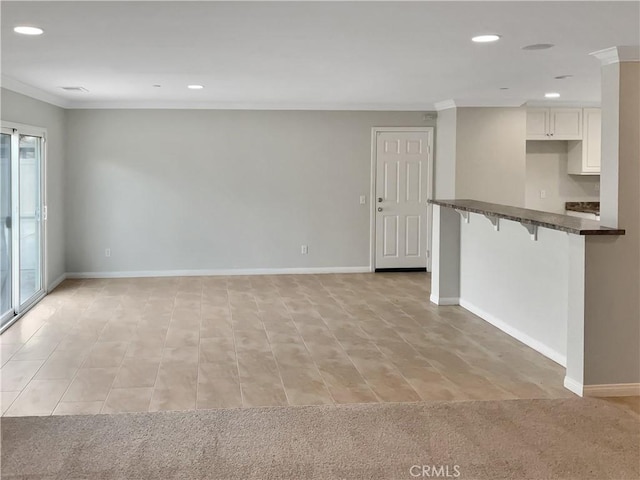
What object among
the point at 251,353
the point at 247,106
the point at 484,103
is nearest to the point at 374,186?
the point at 484,103

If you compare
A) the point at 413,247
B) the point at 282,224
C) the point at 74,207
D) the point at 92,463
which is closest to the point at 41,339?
the point at 92,463

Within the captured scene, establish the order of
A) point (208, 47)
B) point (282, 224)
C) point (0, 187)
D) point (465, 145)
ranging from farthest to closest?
point (282, 224) < point (465, 145) < point (0, 187) < point (208, 47)

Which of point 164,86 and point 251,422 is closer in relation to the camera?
point 251,422

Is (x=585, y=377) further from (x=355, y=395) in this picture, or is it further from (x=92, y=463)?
(x=92, y=463)

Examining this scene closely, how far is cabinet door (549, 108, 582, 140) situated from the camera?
29.1 feet

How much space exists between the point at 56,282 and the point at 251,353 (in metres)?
4.00

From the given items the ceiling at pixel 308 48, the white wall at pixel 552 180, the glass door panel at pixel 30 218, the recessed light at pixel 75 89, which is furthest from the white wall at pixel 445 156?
the glass door panel at pixel 30 218

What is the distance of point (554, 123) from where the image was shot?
8.88m

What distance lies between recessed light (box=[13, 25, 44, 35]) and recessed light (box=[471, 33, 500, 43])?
2672 millimetres

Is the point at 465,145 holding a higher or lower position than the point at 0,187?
higher

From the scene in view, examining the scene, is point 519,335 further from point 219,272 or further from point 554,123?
point 219,272

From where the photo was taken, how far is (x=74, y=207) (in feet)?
28.5

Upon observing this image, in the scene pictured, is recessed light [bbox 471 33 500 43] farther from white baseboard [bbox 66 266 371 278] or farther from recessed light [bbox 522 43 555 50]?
white baseboard [bbox 66 266 371 278]

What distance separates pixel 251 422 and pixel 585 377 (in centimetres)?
212
